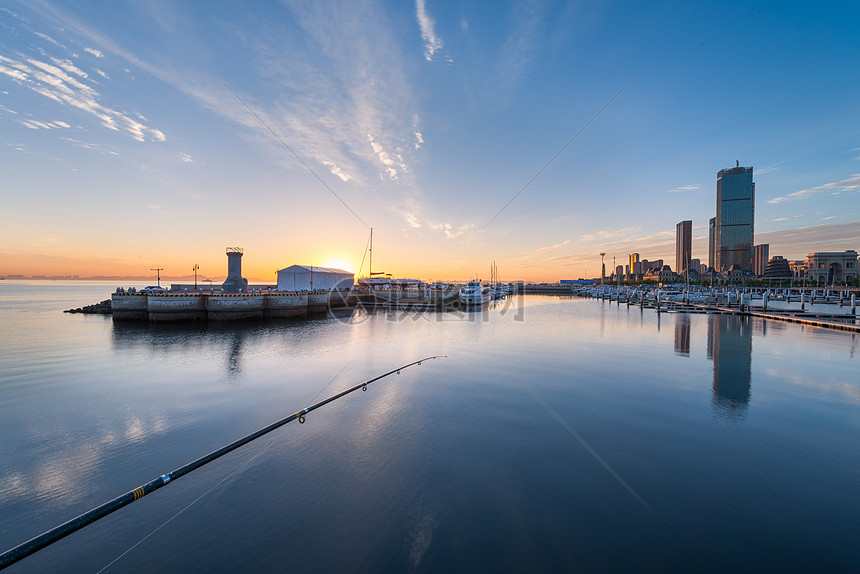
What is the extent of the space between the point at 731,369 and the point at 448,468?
743 inches

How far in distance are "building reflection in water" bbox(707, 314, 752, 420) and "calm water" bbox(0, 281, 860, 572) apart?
19 cm

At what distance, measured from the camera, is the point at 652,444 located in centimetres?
957

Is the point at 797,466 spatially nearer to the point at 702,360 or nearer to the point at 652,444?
the point at 652,444

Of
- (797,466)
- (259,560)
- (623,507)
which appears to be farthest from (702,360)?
(259,560)

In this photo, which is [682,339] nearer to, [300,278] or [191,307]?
[191,307]

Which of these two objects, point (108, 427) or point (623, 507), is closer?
point (623, 507)

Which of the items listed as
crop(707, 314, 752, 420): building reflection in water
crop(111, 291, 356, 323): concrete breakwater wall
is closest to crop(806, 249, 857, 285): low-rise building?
crop(707, 314, 752, 420): building reflection in water

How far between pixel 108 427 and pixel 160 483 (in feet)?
29.5

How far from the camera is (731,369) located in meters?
18.2

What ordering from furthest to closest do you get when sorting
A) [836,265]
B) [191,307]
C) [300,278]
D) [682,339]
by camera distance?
1. [836,265]
2. [300,278]
3. [191,307]
4. [682,339]

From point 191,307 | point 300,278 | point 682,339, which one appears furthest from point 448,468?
point 300,278

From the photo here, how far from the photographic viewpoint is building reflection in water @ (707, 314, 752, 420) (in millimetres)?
12594

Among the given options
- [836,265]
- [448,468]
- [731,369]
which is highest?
[836,265]

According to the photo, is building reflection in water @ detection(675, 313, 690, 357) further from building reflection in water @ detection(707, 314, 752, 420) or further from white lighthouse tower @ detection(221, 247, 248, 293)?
white lighthouse tower @ detection(221, 247, 248, 293)
